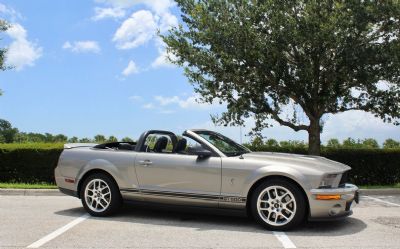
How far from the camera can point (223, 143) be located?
8289 mm

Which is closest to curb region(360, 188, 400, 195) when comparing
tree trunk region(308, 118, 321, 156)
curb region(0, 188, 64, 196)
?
tree trunk region(308, 118, 321, 156)

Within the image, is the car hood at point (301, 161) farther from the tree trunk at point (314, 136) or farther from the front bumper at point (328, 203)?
the tree trunk at point (314, 136)

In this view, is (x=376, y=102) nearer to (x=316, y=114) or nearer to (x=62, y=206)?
(x=316, y=114)

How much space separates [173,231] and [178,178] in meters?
0.86

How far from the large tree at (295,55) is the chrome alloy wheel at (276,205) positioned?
7255mm

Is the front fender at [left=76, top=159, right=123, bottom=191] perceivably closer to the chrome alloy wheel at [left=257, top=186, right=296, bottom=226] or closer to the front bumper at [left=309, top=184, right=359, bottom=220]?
the chrome alloy wheel at [left=257, top=186, right=296, bottom=226]

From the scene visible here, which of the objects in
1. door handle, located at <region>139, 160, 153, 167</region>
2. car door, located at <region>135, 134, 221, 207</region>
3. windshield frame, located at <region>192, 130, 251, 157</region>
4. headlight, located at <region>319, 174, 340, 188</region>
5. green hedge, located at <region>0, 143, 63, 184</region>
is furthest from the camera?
green hedge, located at <region>0, 143, 63, 184</region>

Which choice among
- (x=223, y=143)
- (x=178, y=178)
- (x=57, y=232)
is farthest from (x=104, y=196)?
(x=223, y=143)

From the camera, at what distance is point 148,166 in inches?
309

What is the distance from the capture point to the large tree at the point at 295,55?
1352 cm

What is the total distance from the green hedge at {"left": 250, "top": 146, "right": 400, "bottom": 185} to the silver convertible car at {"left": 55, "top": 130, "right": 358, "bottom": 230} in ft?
25.2

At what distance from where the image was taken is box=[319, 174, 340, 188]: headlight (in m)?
6.99

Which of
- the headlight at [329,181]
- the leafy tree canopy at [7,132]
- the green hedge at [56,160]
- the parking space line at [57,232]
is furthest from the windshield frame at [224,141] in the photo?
the leafy tree canopy at [7,132]

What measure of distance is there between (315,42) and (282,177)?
725 cm
